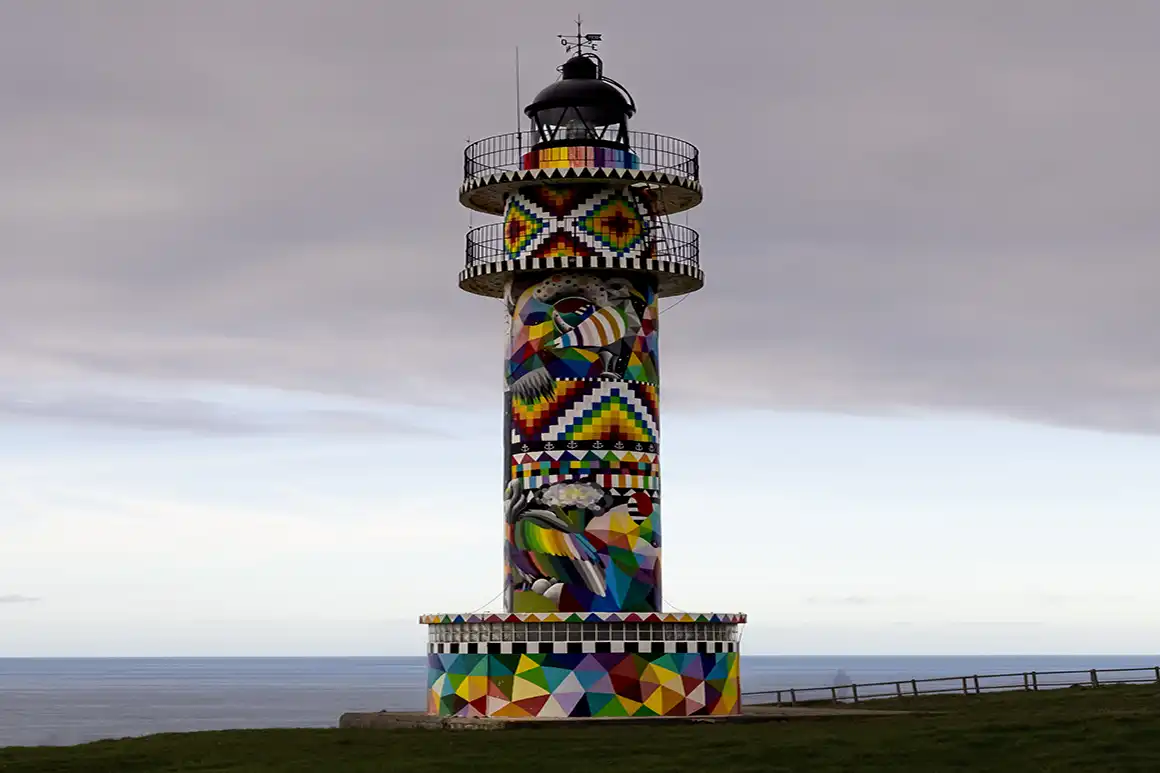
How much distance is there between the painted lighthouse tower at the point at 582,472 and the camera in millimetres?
49312

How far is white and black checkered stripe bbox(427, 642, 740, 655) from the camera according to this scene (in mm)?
49000

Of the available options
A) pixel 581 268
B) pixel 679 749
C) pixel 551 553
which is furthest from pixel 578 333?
pixel 679 749

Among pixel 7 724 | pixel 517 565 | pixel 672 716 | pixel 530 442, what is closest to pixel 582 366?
pixel 530 442

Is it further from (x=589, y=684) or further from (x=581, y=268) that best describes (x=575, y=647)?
(x=581, y=268)

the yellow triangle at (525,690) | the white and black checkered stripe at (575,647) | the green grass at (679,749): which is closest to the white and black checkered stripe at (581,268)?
the white and black checkered stripe at (575,647)

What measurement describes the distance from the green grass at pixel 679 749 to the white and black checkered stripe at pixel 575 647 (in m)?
2.32

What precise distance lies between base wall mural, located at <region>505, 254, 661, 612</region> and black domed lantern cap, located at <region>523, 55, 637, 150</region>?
15.2 ft

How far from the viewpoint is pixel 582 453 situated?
51125 millimetres

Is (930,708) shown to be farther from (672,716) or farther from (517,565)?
(517,565)

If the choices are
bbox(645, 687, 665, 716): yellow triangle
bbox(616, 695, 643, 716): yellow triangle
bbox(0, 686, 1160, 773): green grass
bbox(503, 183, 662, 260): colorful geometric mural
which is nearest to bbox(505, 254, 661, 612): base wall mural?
bbox(503, 183, 662, 260): colorful geometric mural

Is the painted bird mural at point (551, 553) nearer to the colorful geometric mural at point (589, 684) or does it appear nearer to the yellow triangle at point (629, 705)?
the colorful geometric mural at point (589, 684)

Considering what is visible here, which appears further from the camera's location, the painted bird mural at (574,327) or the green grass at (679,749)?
the painted bird mural at (574,327)

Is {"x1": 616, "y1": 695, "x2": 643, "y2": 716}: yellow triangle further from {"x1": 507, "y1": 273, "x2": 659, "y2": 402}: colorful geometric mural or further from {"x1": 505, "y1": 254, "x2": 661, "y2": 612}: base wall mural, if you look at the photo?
{"x1": 507, "y1": 273, "x2": 659, "y2": 402}: colorful geometric mural

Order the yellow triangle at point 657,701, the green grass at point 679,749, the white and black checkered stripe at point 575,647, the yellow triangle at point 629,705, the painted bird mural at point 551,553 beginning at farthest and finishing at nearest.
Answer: the painted bird mural at point 551,553 < the yellow triangle at point 657,701 < the yellow triangle at point 629,705 < the white and black checkered stripe at point 575,647 < the green grass at point 679,749
